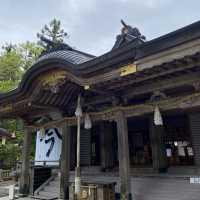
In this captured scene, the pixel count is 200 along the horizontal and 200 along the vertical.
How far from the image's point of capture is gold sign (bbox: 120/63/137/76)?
637cm

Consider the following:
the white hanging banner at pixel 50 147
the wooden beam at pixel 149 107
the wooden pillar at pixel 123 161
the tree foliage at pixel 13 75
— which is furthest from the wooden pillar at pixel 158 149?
the tree foliage at pixel 13 75

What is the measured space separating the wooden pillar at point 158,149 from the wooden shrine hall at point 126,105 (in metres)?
0.05

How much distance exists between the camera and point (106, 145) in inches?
518

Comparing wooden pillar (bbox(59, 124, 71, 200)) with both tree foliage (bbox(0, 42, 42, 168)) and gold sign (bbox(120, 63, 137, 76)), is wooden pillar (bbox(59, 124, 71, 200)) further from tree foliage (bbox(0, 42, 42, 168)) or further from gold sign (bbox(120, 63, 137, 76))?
tree foliage (bbox(0, 42, 42, 168))

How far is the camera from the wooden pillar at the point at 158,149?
35.1 ft

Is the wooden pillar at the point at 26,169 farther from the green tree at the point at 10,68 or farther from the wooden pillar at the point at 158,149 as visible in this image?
the green tree at the point at 10,68

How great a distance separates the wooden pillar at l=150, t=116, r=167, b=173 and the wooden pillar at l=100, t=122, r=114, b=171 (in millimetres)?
2860

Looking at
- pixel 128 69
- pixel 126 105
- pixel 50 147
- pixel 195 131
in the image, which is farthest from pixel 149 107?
pixel 50 147

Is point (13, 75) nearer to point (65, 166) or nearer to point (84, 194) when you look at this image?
point (65, 166)

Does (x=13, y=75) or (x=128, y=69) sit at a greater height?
(x=13, y=75)

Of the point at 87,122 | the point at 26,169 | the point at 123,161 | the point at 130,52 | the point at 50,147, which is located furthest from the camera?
the point at 50,147

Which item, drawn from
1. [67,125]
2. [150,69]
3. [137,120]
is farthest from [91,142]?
[150,69]

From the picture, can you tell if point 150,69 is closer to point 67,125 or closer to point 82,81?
point 82,81

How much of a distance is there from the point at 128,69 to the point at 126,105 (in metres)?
2.42
